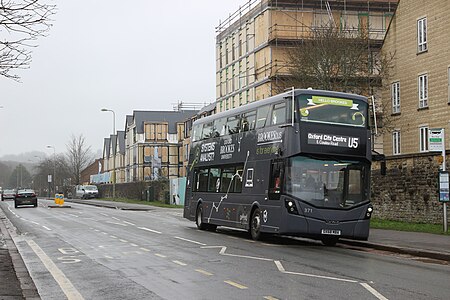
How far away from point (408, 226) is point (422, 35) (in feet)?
60.0

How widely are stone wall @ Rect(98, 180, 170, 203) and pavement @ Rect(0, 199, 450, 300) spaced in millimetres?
36897

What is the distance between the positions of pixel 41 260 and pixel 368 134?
990 centimetres

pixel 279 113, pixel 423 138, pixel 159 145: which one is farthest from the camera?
pixel 159 145

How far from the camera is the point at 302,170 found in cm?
1883

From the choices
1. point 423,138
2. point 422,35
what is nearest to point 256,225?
point 423,138

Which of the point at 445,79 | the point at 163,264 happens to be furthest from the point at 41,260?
the point at 445,79

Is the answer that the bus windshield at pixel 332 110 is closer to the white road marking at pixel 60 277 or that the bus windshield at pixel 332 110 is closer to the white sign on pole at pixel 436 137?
the white sign on pole at pixel 436 137

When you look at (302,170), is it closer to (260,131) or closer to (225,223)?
(260,131)

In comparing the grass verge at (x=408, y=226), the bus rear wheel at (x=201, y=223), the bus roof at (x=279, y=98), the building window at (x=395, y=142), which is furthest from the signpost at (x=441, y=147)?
the building window at (x=395, y=142)

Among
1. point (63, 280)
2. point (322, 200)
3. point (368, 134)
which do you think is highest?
point (368, 134)

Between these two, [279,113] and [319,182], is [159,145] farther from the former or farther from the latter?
[319,182]

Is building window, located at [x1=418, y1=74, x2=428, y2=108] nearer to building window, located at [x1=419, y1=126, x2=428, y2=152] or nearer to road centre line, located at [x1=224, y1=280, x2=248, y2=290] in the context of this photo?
Result: building window, located at [x1=419, y1=126, x2=428, y2=152]

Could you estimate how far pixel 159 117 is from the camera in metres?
106

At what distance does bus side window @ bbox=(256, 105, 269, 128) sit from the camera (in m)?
20.8
